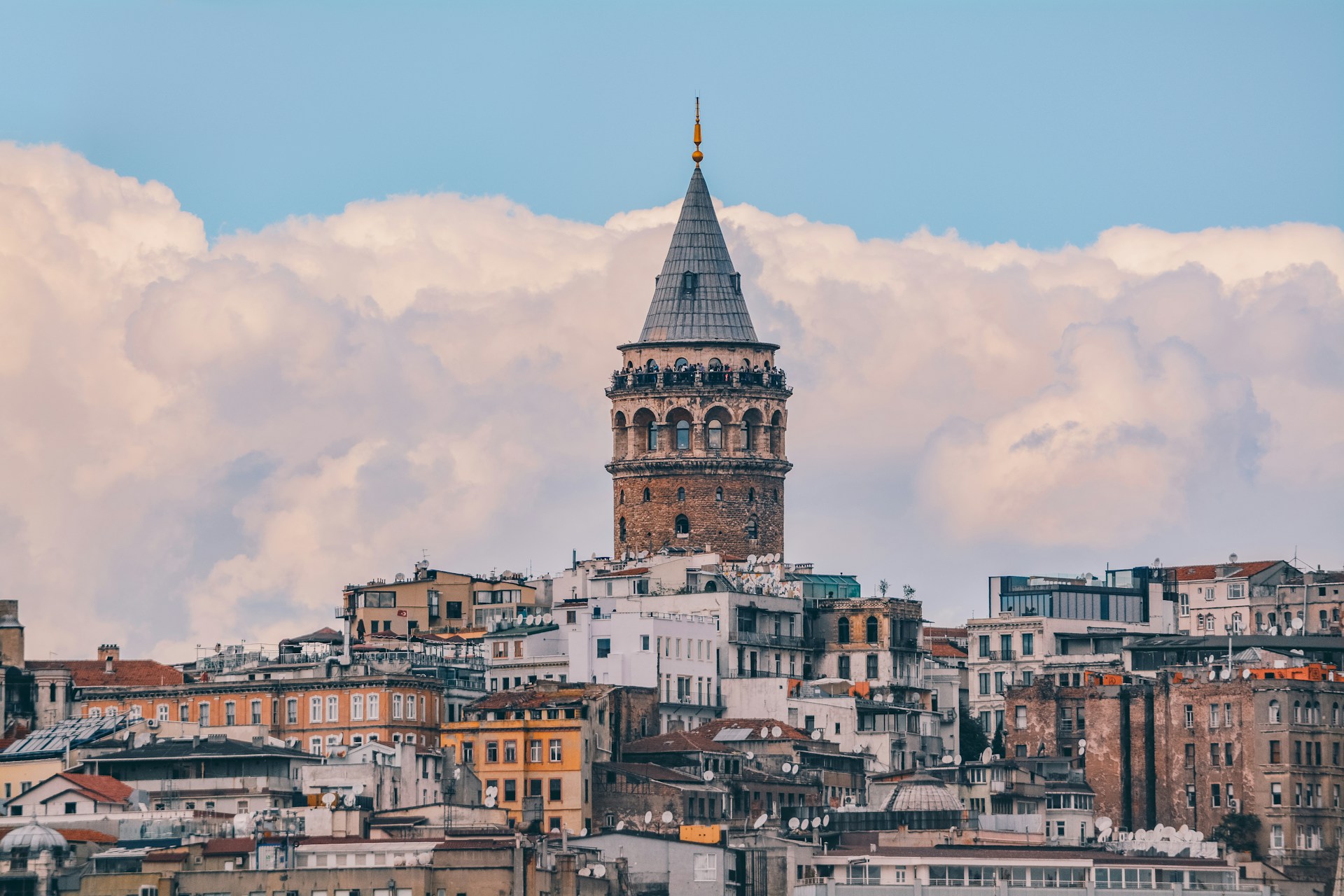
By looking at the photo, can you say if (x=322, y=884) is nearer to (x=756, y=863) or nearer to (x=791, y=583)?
(x=756, y=863)

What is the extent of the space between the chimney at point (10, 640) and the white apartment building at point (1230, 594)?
156 ft

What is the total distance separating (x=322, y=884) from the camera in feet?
417

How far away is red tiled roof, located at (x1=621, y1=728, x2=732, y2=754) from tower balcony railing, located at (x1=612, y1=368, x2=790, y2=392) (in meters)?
24.9

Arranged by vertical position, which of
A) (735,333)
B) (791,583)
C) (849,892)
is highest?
(735,333)

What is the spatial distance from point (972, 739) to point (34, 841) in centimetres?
4754

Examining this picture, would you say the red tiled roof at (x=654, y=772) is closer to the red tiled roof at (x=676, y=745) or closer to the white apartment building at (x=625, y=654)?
the red tiled roof at (x=676, y=745)

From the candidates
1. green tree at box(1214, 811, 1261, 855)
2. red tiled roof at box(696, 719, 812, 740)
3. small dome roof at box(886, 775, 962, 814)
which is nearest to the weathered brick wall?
red tiled roof at box(696, 719, 812, 740)

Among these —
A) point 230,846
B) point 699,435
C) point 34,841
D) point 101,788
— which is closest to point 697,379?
point 699,435

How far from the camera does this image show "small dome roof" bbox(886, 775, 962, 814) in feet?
468

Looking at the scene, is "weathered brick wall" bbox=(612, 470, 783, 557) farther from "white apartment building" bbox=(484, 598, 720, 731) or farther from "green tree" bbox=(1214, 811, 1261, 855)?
"green tree" bbox=(1214, 811, 1261, 855)

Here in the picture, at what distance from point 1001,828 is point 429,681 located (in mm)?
21735

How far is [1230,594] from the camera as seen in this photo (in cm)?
18088

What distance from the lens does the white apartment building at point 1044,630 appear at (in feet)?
552

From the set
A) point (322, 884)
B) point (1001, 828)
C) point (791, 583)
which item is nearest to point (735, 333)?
point (791, 583)
